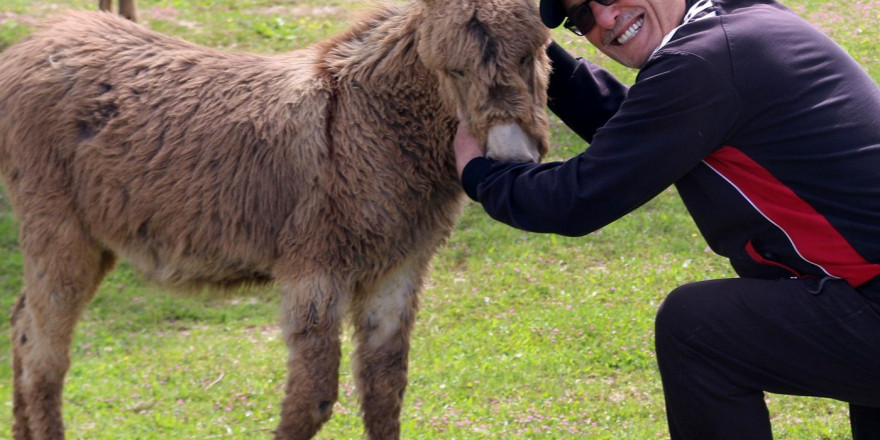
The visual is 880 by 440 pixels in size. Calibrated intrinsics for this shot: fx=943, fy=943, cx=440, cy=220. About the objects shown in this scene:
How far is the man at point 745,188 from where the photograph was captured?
2752 mm

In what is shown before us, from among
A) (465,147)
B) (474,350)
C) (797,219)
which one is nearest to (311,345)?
(465,147)

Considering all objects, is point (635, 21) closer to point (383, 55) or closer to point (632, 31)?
point (632, 31)

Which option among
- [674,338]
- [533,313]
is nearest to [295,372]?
[674,338]

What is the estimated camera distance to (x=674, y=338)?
2.98 meters

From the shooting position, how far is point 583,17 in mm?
3049

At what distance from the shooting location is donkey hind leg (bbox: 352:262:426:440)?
369 centimetres

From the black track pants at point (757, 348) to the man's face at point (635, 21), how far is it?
2.64ft

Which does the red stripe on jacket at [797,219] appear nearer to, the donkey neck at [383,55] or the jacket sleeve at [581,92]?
the jacket sleeve at [581,92]

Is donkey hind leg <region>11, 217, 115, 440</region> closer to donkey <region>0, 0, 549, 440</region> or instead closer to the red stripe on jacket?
donkey <region>0, 0, 549, 440</region>

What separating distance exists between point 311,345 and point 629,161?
4.55ft

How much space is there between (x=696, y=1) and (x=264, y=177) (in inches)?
66.5

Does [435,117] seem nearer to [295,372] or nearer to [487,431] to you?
[295,372]

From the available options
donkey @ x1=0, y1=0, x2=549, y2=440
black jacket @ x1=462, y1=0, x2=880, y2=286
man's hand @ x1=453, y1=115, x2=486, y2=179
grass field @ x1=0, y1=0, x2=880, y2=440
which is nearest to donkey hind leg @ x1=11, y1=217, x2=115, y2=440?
donkey @ x1=0, y1=0, x2=549, y2=440

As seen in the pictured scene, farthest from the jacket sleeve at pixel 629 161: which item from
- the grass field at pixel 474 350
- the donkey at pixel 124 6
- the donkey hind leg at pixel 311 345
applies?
the donkey at pixel 124 6
